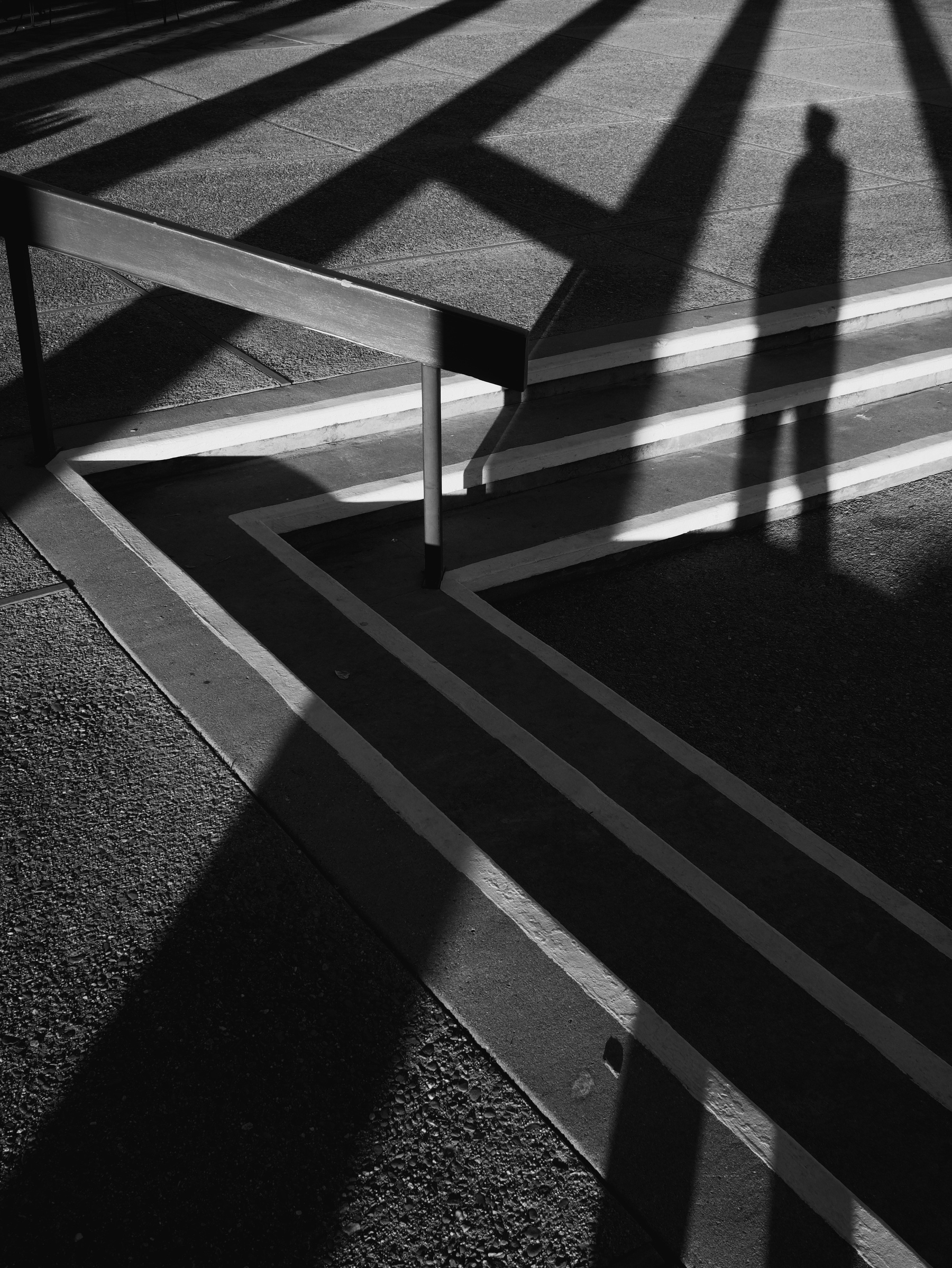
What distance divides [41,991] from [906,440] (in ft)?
16.6

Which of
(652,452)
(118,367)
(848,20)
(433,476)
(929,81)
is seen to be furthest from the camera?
(848,20)

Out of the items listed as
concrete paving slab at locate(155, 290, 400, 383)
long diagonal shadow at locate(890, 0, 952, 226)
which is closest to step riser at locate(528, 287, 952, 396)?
concrete paving slab at locate(155, 290, 400, 383)

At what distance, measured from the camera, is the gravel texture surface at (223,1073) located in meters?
1.92

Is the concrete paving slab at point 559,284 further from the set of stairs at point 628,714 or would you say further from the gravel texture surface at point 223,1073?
the gravel texture surface at point 223,1073

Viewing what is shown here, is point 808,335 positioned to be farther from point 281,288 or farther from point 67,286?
point 67,286

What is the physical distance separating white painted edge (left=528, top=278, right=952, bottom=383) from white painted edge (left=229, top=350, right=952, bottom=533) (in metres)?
0.42

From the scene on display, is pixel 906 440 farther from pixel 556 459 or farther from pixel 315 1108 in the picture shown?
pixel 315 1108

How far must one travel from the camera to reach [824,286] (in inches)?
269

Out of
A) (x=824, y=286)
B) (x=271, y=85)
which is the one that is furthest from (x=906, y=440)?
(x=271, y=85)

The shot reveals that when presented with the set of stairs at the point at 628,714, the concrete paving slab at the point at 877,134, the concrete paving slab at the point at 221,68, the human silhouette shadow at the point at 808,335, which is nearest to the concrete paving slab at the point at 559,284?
the set of stairs at the point at 628,714

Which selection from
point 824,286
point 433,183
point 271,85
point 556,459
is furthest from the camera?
point 271,85

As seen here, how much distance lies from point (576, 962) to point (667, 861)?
52 centimetres

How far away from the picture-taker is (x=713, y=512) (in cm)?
516

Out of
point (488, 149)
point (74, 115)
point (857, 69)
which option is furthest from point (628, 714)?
point (857, 69)
